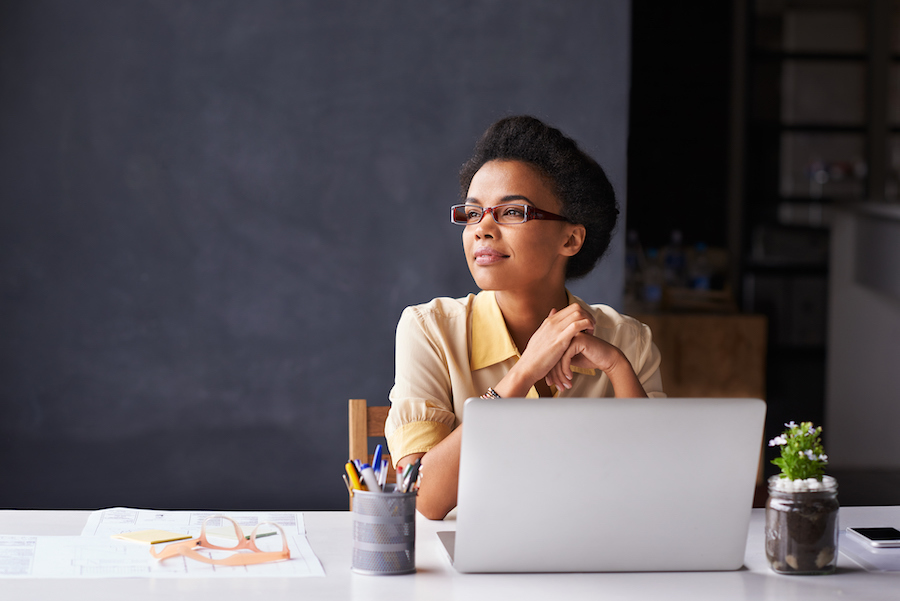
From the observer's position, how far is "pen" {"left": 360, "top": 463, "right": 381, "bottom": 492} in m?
1.01

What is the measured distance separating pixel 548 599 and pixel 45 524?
0.70 meters

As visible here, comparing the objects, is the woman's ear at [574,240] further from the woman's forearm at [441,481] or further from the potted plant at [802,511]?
the potted plant at [802,511]

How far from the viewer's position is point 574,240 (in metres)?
1.66

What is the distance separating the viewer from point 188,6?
2.71 meters

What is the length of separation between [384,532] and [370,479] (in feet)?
0.20

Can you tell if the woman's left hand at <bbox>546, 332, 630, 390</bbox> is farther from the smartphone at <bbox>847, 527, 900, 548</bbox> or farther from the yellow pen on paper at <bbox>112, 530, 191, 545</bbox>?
the yellow pen on paper at <bbox>112, 530, 191, 545</bbox>

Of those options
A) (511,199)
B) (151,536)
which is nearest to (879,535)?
(511,199)

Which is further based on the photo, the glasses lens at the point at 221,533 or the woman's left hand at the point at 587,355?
the woman's left hand at the point at 587,355

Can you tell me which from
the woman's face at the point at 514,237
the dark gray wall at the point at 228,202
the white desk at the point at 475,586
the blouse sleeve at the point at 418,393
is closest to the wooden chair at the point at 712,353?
the dark gray wall at the point at 228,202

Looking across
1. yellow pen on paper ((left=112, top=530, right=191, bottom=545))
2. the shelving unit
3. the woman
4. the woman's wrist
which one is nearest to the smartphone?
the woman

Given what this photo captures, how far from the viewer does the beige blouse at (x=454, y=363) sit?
1.47 m

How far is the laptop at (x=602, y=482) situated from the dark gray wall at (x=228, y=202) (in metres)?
1.84

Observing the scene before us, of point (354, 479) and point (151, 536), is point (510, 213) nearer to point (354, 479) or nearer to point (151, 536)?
point (354, 479)

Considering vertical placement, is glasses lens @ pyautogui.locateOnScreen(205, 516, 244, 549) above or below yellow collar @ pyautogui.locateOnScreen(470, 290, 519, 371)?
below
